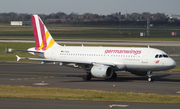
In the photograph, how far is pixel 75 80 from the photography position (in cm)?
3997

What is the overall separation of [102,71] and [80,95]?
9.52 meters

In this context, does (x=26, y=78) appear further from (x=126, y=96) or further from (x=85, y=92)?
(x=126, y=96)

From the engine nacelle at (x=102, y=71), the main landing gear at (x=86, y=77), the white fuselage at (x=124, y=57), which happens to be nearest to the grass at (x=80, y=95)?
the engine nacelle at (x=102, y=71)

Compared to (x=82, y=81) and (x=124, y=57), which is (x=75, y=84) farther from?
(x=124, y=57)

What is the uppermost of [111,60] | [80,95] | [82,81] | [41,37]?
[41,37]

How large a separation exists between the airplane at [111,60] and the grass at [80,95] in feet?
24.0

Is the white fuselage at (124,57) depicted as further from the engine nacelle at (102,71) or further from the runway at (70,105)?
the runway at (70,105)

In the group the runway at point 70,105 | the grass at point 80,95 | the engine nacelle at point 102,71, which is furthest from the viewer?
the engine nacelle at point 102,71

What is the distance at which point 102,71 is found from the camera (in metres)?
37.8

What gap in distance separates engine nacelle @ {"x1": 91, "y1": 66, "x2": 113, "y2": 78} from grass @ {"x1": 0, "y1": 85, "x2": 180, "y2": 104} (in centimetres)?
673

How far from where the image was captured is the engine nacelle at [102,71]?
3775cm

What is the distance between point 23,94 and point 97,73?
11.7 metres

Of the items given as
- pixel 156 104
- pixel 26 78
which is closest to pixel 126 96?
pixel 156 104

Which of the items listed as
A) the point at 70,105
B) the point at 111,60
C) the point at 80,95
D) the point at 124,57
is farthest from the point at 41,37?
the point at 70,105
